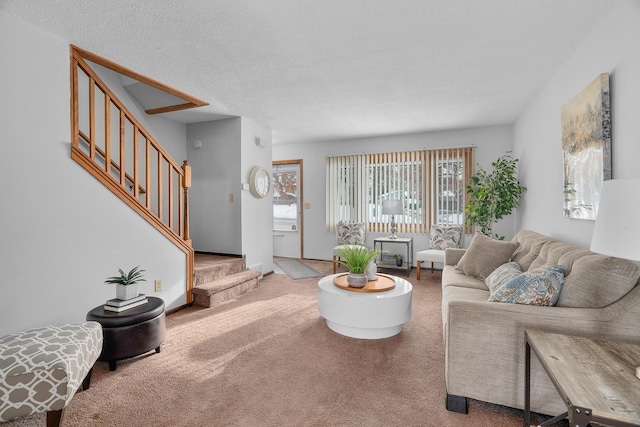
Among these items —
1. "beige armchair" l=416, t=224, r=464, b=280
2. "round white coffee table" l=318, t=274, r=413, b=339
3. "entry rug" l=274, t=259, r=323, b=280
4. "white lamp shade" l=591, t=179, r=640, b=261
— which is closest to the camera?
"white lamp shade" l=591, t=179, r=640, b=261

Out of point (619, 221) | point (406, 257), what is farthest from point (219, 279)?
point (619, 221)

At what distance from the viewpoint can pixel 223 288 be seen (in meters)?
3.74

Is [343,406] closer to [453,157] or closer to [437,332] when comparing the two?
[437,332]

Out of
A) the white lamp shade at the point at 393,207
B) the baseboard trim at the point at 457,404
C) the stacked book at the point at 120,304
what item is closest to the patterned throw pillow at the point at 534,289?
the baseboard trim at the point at 457,404

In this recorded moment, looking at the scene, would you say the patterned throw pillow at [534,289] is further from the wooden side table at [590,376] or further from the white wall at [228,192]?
the white wall at [228,192]

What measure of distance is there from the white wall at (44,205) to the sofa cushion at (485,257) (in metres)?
3.41

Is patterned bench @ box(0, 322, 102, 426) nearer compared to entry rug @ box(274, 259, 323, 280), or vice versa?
patterned bench @ box(0, 322, 102, 426)

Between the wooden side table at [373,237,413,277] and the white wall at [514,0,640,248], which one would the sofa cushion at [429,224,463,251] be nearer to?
the wooden side table at [373,237,413,277]

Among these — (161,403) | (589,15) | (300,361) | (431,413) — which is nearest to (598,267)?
(431,413)

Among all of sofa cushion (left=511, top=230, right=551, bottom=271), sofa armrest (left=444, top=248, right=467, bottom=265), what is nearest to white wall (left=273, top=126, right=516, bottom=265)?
sofa armrest (left=444, top=248, right=467, bottom=265)

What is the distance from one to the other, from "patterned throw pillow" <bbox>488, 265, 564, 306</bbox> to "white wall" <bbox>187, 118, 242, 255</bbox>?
3.59 meters

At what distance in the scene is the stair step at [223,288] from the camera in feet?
11.8

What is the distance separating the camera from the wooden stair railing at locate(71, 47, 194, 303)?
2.65 m

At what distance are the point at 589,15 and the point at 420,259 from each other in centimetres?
339
